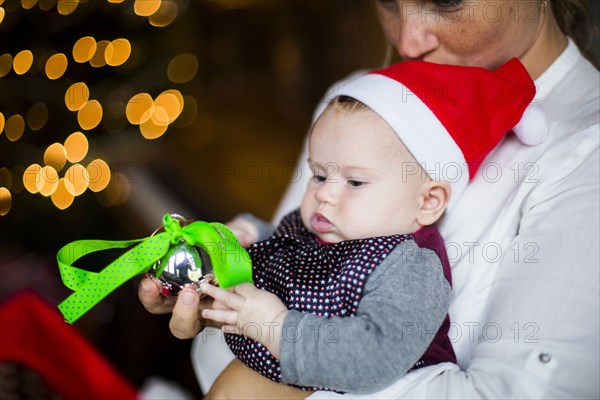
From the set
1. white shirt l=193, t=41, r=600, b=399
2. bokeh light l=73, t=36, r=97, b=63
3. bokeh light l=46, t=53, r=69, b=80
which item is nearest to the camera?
white shirt l=193, t=41, r=600, b=399

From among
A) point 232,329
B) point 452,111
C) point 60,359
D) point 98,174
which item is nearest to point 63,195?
point 98,174

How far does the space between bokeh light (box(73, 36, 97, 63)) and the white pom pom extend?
1.53m

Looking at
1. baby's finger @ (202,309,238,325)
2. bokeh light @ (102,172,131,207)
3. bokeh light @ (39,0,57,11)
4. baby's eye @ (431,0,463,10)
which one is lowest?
bokeh light @ (102,172,131,207)

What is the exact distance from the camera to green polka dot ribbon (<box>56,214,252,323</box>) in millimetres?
958

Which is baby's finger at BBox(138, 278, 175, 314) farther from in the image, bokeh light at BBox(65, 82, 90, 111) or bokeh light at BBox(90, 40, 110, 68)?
bokeh light at BBox(90, 40, 110, 68)

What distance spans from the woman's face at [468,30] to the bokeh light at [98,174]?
1495mm

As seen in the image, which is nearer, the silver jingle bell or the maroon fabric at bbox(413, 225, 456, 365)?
the silver jingle bell

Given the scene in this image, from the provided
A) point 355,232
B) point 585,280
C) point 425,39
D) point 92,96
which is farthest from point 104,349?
point 585,280

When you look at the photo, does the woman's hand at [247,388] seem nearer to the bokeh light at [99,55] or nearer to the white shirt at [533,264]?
the white shirt at [533,264]

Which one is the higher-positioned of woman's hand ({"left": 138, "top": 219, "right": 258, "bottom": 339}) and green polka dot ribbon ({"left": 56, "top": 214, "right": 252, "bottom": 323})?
green polka dot ribbon ({"left": 56, "top": 214, "right": 252, "bottom": 323})

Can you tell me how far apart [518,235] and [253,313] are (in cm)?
46

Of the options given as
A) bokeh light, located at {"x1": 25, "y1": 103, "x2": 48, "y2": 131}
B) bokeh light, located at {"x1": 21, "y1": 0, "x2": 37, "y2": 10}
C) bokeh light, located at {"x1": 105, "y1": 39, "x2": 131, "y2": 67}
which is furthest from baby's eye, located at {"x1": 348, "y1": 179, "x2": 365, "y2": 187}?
bokeh light, located at {"x1": 105, "y1": 39, "x2": 131, "y2": 67}

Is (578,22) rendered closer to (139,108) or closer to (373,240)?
(373,240)

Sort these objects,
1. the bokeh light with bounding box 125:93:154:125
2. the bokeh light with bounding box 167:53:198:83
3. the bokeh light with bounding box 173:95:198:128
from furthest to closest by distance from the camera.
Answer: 1. the bokeh light with bounding box 173:95:198:128
2. the bokeh light with bounding box 167:53:198:83
3. the bokeh light with bounding box 125:93:154:125
